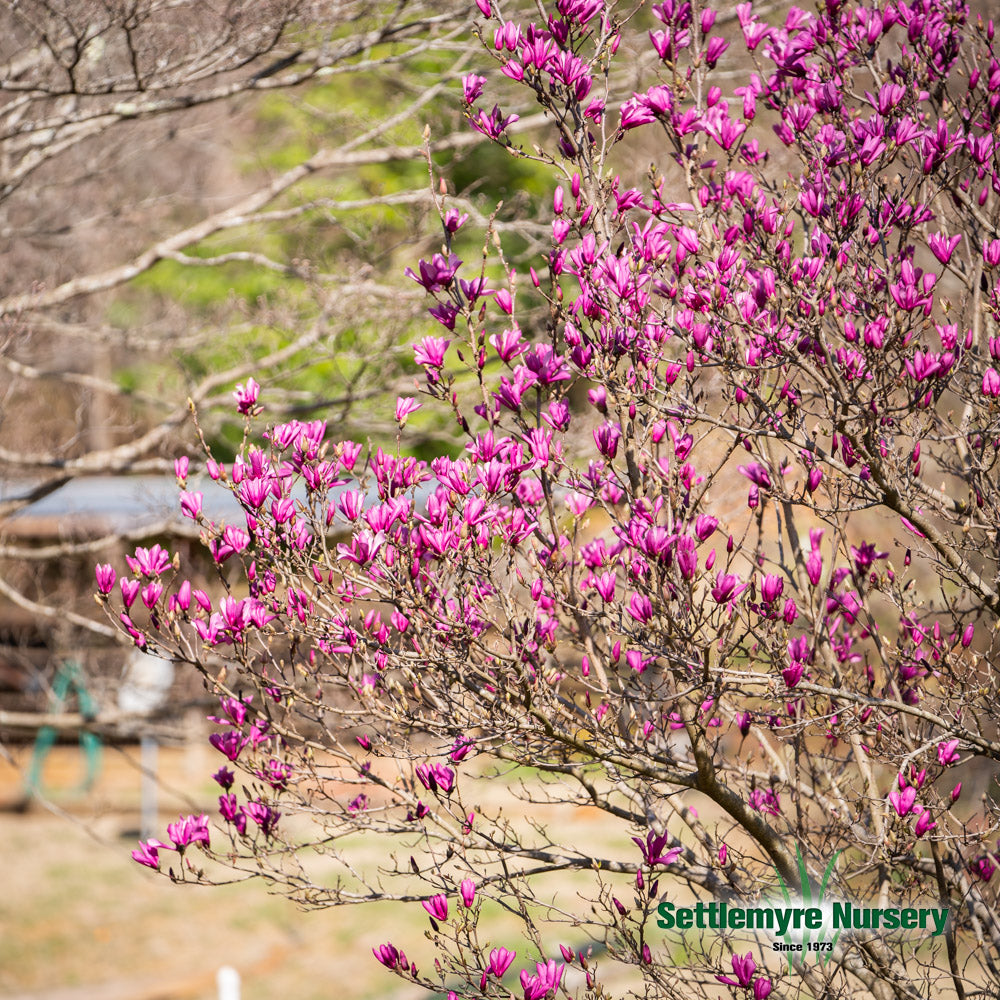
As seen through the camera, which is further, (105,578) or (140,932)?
(140,932)

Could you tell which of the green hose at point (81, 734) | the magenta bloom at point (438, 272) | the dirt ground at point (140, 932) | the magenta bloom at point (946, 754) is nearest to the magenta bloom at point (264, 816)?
the magenta bloom at point (438, 272)

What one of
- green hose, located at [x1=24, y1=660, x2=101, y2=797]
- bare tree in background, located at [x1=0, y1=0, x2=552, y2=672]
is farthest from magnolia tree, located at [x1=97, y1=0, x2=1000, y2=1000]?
green hose, located at [x1=24, y1=660, x2=101, y2=797]

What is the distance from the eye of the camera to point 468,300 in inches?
102

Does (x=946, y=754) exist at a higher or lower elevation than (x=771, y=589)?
lower

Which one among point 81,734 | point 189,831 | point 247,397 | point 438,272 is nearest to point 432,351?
point 438,272

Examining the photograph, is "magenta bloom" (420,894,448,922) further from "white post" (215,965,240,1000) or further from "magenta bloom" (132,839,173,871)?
"white post" (215,965,240,1000)

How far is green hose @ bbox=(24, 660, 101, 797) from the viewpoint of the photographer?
23.6 ft

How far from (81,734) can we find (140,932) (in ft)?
7.91

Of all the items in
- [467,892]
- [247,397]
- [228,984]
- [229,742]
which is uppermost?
[247,397]

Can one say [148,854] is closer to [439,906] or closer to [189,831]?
[189,831]

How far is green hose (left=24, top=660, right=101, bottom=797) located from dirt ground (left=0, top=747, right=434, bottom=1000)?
49 centimetres

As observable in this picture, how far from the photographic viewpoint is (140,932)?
1080cm

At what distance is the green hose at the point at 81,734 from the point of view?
7188 millimetres

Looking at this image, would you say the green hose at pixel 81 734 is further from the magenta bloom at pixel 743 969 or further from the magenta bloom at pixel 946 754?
the magenta bloom at pixel 946 754
